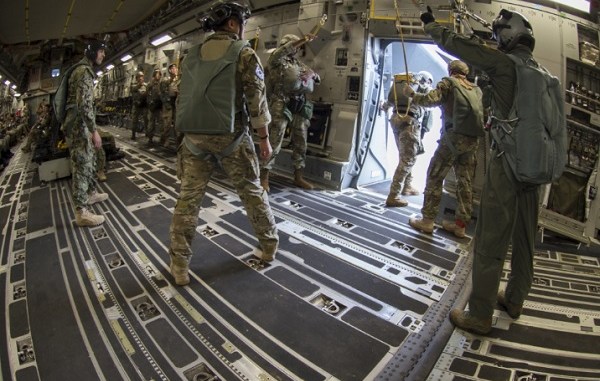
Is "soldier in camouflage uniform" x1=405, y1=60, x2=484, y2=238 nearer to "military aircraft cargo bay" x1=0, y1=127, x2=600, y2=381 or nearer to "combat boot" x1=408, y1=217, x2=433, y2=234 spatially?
"combat boot" x1=408, y1=217, x2=433, y2=234

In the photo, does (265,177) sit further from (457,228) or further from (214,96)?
(457,228)

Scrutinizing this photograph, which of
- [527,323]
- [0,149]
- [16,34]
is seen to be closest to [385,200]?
[527,323]

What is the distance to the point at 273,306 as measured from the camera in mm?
2422

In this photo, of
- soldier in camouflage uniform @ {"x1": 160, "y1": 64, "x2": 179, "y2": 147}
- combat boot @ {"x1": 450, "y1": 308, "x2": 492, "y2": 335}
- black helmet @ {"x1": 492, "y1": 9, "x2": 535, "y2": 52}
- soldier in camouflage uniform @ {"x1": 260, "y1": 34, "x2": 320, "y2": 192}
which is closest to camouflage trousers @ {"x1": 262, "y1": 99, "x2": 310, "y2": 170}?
soldier in camouflage uniform @ {"x1": 260, "y1": 34, "x2": 320, "y2": 192}

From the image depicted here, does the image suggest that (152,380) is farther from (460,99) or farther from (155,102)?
(155,102)

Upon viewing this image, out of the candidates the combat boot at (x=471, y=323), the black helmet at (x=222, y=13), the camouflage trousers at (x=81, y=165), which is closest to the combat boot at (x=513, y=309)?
the combat boot at (x=471, y=323)

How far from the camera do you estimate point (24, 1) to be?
3.19m

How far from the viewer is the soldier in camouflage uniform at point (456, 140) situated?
358 centimetres

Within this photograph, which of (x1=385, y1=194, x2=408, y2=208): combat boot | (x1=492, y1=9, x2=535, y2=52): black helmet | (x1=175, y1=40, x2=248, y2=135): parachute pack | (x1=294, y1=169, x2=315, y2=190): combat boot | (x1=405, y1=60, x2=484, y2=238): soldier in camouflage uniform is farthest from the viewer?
(x1=294, y1=169, x2=315, y2=190): combat boot

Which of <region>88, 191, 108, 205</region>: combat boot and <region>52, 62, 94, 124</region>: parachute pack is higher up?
<region>52, 62, 94, 124</region>: parachute pack

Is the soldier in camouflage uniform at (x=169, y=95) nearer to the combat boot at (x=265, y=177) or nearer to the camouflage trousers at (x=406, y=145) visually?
the combat boot at (x=265, y=177)

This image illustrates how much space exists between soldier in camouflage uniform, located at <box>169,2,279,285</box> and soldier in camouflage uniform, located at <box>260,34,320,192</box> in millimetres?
1897

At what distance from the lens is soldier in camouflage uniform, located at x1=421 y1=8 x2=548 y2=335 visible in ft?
6.82

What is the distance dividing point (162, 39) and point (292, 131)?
9210mm
